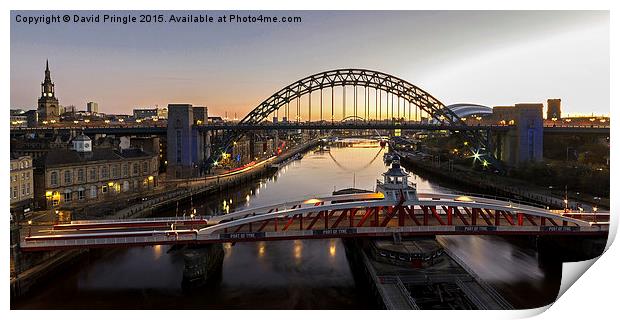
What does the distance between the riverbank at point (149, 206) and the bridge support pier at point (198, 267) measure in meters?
2.13

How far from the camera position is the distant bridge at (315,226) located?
7176 mm

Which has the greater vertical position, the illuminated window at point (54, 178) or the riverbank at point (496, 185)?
the illuminated window at point (54, 178)

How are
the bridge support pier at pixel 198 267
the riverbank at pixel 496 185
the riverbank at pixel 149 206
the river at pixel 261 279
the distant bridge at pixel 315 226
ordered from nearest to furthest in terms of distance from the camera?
the river at pixel 261 279 → the riverbank at pixel 149 206 → the distant bridge at pixel 315 226 → the bridge support pier at pixel 198 267 → the riverbank at pixel 496 185

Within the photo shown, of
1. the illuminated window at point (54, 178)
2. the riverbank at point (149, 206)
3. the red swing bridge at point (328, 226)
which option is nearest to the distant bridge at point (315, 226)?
the red swing bridge at point (328, 226)

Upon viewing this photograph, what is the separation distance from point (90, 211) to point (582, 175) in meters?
13.4

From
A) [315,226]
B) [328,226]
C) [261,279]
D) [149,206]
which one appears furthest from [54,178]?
[328,226]

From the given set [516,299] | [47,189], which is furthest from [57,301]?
[516,299]

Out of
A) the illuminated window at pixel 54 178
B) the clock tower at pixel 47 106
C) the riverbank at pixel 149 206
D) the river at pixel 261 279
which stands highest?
the clock tower at pixel 47 106

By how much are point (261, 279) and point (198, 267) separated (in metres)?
1.02

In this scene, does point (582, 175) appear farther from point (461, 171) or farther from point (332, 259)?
point (332, 259)

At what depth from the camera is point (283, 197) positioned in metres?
16.8

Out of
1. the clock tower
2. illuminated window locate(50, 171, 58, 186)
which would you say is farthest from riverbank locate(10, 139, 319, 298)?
the clock tower

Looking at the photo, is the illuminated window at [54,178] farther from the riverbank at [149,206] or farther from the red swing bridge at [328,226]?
the red swing bridge at [328,226]

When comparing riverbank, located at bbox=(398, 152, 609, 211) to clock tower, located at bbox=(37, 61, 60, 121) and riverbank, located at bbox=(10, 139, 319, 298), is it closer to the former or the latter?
riverbank, located at bbox=(10, 139, 319, 298)
